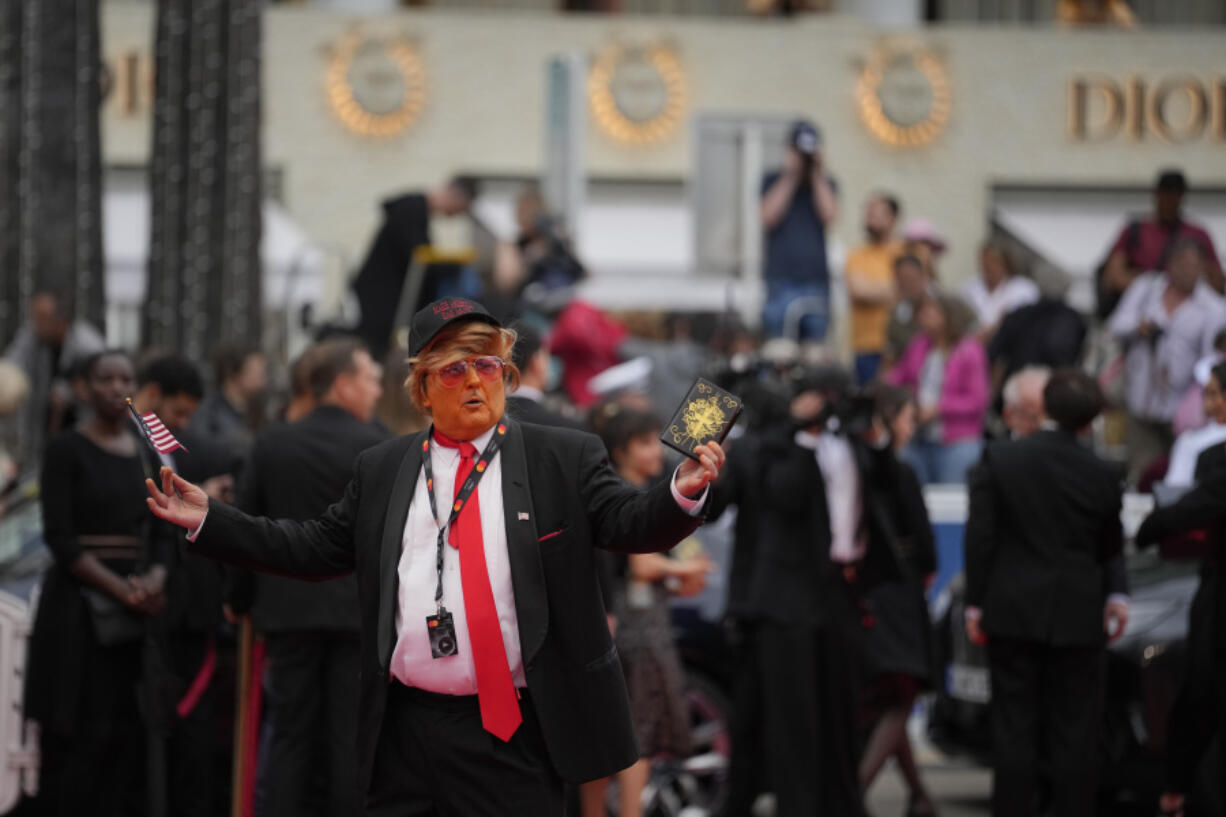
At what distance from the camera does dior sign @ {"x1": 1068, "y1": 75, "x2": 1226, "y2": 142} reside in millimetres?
24141

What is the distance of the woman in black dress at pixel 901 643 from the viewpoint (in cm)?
983

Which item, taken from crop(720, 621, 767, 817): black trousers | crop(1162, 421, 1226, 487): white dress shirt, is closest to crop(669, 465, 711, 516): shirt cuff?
crop(720, 621, 767, 817): black trousers

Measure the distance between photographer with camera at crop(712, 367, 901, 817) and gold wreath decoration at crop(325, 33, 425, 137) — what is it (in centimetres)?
1506

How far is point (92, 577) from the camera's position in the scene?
26.8 feet

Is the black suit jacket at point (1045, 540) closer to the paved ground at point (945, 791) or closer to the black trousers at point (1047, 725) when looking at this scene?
the black trousers at point (1047, 725)

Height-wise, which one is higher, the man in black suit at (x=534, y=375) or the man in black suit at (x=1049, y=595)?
the man in black suit at (x=534, y=375)

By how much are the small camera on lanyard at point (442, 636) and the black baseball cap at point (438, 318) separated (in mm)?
701

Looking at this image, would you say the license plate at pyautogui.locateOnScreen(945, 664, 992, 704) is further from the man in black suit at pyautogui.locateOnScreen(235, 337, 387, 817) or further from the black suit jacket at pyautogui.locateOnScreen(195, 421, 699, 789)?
the black suit jacket at pyautogui.locateOnScreen(195, 421, 699, 789)

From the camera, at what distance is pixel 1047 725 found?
832 cm

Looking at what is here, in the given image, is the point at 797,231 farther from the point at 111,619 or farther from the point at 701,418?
the point at 701,418

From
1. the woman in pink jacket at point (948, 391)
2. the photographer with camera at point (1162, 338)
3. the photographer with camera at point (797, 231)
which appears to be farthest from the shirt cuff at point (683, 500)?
the photographer with camera at point (797, 231)

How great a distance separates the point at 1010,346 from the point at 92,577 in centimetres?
803

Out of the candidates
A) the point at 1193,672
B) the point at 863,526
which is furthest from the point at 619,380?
the point at 1193,672

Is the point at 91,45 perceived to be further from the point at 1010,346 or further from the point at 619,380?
the point at 1010,346
